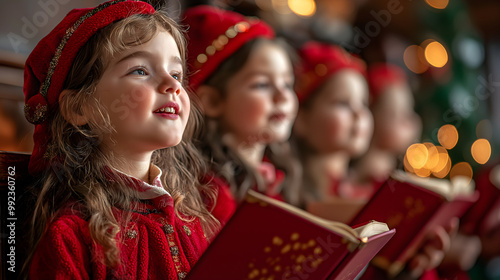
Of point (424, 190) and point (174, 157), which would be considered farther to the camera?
point (424, 190)

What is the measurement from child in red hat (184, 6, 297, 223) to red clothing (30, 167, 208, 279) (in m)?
0.41

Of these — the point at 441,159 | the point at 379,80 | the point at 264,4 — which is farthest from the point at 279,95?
the point at 441,159

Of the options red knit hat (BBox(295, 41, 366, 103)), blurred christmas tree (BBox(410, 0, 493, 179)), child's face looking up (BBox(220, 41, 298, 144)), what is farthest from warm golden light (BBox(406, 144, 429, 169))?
child's face looking up (BBox(220, 41, 298, 144))

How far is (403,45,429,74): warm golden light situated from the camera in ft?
9.00

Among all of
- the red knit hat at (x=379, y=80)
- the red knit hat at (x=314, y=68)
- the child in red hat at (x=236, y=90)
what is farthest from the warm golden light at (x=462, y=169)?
the child in red hat at (x=236, y=90)

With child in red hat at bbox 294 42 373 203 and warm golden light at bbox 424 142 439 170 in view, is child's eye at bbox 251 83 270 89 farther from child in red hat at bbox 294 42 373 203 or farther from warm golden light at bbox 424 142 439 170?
warm golden light at bbox 424 142 439 170

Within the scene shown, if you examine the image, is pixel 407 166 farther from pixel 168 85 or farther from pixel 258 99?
pixel 168 85

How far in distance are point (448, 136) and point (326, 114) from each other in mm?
1269

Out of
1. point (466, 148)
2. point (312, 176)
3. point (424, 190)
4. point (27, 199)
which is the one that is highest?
point (27, 199)

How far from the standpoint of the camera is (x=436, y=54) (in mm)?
2762

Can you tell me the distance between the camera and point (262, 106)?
3.88ft

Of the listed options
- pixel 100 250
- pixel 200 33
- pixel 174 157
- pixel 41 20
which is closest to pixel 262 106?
pixel 200 33

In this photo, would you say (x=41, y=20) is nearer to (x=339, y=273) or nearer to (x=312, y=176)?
(x=339, y=273)

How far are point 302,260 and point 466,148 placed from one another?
7.33 feet
